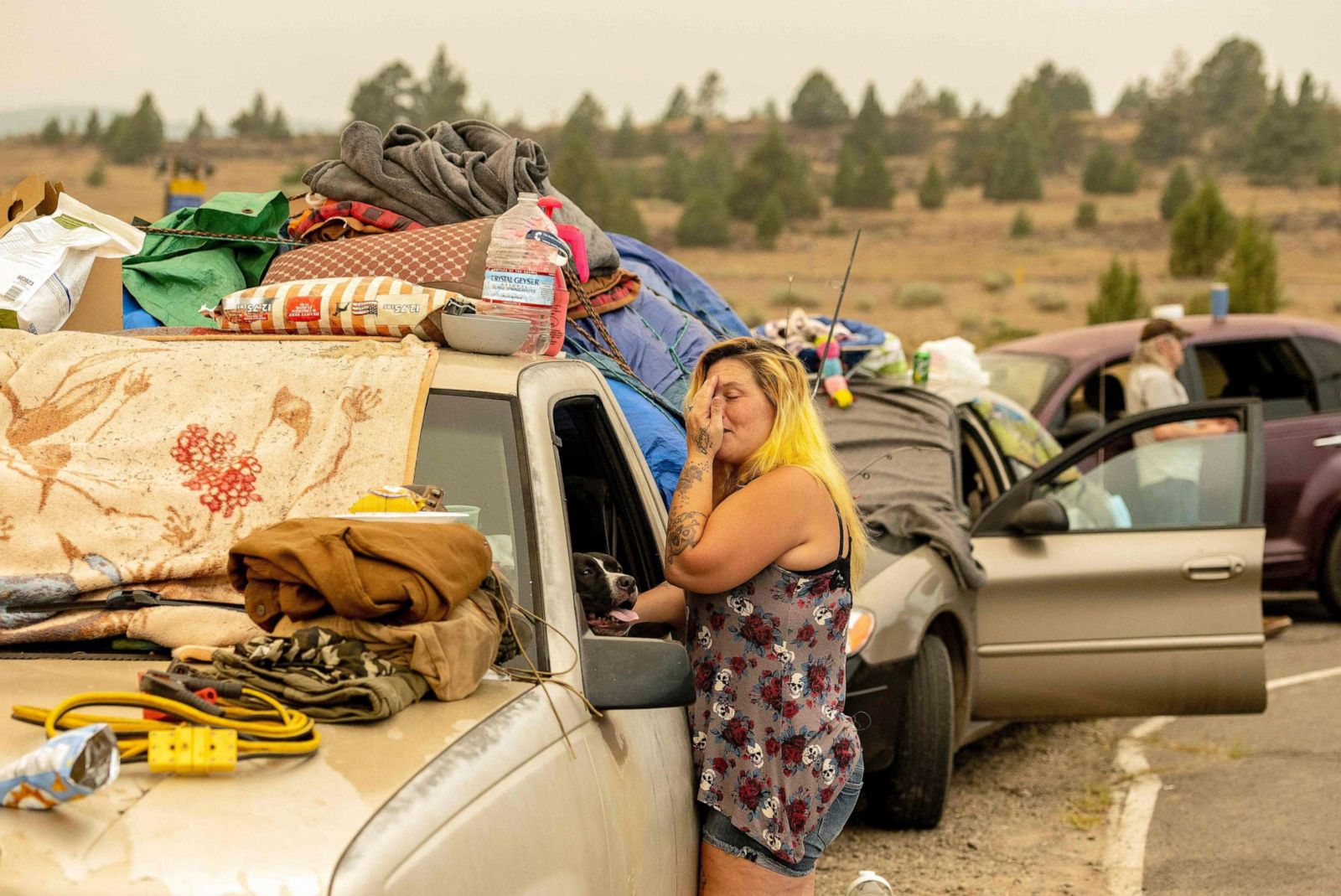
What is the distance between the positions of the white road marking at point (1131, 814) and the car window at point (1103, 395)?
2.64m

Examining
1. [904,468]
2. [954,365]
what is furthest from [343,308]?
[954,365]

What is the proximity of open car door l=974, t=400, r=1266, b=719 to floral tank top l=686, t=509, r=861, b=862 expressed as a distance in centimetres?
335

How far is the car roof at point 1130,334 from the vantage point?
11125 mm

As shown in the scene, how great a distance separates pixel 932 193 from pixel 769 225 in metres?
13.5

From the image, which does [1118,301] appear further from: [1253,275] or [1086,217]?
[1086,217]

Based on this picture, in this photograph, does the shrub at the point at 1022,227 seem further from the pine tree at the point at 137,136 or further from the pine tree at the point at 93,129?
the pine tree at the point at 93,129

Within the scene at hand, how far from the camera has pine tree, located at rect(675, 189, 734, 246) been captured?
75.9m

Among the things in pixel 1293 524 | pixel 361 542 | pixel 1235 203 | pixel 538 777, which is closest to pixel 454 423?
pixel 361 542

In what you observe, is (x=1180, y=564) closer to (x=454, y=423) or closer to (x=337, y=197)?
(x=337, y=197)

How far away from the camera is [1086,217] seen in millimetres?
76812

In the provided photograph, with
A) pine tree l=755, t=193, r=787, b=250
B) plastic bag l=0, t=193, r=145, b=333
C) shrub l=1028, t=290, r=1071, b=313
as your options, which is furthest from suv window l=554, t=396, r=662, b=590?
pine tree l=755, t=193, r=787, b=250

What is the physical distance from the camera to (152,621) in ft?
9.80

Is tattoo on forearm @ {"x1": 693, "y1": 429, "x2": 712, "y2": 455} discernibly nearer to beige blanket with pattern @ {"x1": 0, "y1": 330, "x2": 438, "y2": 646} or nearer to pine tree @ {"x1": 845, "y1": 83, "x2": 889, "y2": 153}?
beige blanket with pattern @ {"x1": 0, "y1": 330, "x2": 438, "y2": 646}

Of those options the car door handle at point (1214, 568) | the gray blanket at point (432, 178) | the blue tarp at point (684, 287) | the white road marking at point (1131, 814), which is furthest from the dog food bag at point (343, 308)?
the car door handle at point (1214, 568)
